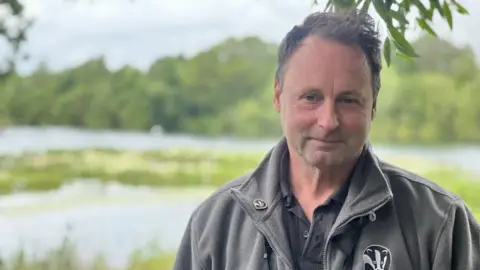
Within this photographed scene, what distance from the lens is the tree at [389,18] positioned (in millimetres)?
1179

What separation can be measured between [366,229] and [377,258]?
0.05 meters

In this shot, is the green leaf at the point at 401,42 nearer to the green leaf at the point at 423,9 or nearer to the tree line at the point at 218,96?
the green leaf at the point at 423,9

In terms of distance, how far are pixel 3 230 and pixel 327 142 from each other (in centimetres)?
93

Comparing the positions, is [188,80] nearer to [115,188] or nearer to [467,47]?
[115,188]

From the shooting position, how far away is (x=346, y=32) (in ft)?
3.24

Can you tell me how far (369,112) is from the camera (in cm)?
102

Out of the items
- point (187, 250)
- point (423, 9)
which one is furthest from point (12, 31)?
point (423, 9)

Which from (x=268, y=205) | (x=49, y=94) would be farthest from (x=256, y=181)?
(x=49, y=94)

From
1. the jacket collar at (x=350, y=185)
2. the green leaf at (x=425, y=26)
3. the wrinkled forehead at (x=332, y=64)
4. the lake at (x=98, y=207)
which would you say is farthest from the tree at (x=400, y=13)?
the lake at (x=98, y=207)

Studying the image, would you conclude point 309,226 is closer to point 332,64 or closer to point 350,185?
point 350,185

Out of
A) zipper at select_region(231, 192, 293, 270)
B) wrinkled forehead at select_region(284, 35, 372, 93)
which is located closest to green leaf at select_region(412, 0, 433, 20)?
wrinkled forehead at select_region(284, 35, 372, 93)

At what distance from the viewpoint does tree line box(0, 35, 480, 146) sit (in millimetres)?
1524

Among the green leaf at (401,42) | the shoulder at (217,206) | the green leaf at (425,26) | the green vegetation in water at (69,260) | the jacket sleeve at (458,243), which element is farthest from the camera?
the green vegetation in water at (69,260)

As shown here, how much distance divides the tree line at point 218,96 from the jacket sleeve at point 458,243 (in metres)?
0.55
